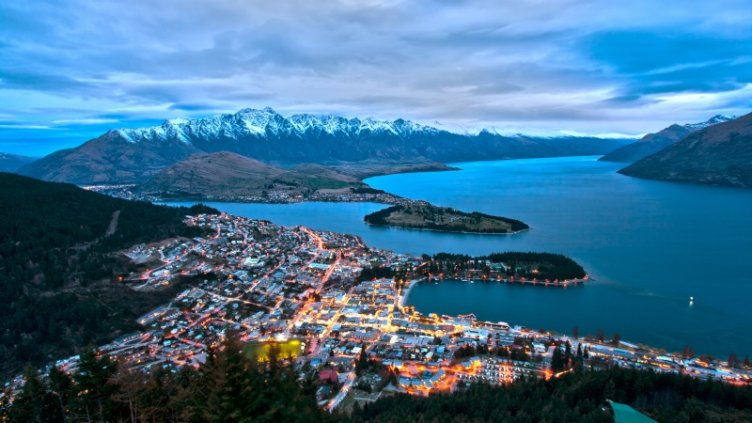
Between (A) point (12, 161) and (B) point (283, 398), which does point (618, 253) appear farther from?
(A) point (12, 161)

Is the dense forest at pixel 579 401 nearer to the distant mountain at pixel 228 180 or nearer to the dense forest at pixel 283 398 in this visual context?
the dense forest at pixel 283 398

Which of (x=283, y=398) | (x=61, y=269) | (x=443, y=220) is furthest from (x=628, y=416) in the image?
(x=443, y=220)

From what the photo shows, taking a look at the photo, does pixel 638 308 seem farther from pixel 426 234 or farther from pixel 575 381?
pixel 426 234

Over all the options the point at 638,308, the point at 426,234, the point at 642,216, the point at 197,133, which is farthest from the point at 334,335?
the point at 197,133

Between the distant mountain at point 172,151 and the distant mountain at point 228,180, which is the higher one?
the distant mountain at point 172,151

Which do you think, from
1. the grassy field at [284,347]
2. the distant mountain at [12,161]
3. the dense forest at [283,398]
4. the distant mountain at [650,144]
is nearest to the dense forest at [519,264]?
the grassy field at [284,347]
